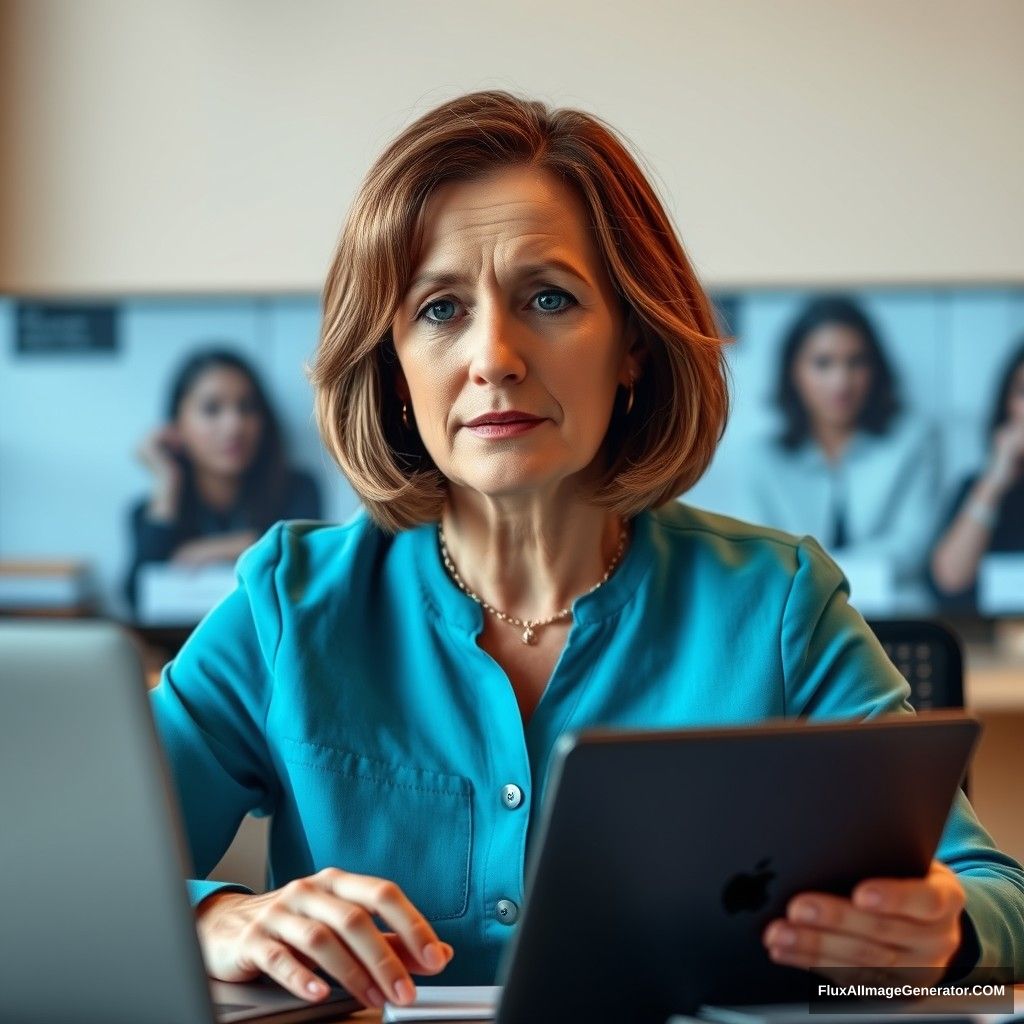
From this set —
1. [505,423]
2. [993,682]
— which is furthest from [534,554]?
[993,682]

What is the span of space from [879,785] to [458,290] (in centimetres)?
74

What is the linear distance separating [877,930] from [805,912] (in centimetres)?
7

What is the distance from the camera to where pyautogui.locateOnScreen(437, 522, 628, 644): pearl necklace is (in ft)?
4.93

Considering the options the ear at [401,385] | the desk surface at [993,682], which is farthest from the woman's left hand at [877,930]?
the desk surface at [993,682]

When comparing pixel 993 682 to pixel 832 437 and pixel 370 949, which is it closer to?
pixel 832 437

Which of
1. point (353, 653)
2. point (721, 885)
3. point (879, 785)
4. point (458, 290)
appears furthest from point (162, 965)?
point (458, 290)

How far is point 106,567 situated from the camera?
133 inches

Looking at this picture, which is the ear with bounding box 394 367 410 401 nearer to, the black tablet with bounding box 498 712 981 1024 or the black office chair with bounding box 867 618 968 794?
the black office chair with bounding box 867 618 968 794

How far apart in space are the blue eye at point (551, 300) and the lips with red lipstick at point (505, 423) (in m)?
0.11

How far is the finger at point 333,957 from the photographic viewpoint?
98cm

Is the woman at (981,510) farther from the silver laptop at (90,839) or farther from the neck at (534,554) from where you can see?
the silver laptop at (90,839)

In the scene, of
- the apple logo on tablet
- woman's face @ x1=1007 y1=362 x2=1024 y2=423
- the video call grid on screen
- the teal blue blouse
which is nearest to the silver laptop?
the apple logo on tablet

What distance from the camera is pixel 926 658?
66.7 inches

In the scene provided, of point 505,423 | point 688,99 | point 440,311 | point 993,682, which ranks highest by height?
point 688,99
